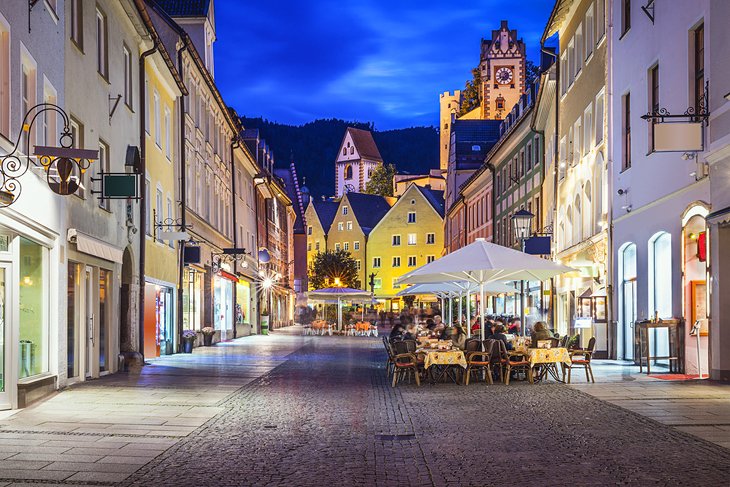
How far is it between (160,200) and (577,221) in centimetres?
1458

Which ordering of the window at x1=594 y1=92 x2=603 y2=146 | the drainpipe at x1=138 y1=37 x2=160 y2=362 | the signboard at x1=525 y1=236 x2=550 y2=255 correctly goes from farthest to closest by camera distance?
the signboard at x1=525 y1=236 x2=550 y2=255 < the window at x1=594 y1=92 x2=603 y2=146 < the drainpipe at x1=138 y1=37 x2=160 y2=362

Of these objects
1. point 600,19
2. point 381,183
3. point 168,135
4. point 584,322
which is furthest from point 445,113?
point 584,322

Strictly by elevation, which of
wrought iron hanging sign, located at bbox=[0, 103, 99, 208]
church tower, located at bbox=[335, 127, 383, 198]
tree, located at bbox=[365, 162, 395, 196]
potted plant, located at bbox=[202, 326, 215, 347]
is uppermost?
church tower, located at bbox=[335, 127, 383, 198]

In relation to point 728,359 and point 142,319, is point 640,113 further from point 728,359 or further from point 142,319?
point 142,319

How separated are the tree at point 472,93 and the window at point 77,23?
8379cm

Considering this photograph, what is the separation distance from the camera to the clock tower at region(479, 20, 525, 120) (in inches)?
3701

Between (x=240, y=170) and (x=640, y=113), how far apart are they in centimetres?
3086

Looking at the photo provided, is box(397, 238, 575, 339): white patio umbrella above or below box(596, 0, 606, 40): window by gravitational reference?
below

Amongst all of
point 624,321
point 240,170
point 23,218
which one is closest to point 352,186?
point 240,170

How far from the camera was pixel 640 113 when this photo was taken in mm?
24484

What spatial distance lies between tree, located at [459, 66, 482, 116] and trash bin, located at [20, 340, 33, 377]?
88259 mm

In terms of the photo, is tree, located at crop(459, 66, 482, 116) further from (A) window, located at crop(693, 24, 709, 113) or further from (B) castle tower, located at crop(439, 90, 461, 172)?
(A) window, located at crop(693, 24, 709, 113)

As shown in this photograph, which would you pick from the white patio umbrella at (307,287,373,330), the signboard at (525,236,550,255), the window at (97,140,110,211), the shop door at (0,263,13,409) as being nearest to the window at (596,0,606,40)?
the signboard at (525,236,550,255)

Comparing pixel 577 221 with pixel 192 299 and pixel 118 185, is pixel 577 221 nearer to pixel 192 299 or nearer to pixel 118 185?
pixel 192 299
